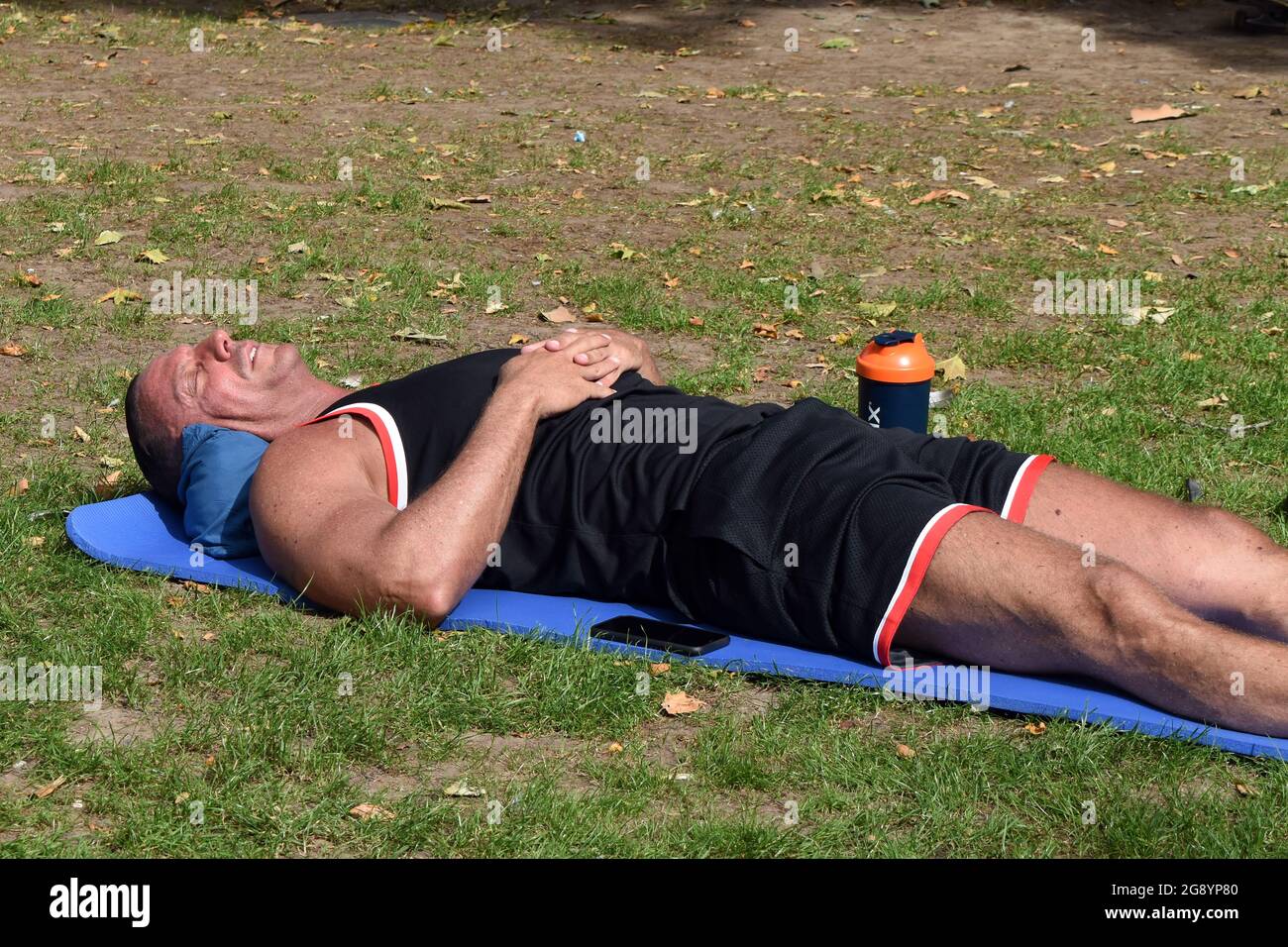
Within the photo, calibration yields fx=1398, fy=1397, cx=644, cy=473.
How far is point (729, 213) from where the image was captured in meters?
8.48

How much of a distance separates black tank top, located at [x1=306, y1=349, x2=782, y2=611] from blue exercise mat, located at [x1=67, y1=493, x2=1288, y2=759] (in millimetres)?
99

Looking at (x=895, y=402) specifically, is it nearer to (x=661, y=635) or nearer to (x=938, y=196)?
(x=661, y=635)

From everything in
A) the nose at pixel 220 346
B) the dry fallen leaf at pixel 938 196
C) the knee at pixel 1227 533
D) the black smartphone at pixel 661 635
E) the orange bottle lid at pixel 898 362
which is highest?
the dry fallen leaf at pixel 938 196

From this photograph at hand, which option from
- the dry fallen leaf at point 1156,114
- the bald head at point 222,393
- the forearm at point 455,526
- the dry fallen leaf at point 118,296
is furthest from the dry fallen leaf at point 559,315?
the dry fallen leaf at point 1156,114

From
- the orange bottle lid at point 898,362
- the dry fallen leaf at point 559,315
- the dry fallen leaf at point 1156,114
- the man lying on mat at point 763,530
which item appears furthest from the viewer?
the dry fallen leaf at point 1156,114

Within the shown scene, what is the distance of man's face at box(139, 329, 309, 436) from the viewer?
4273 mm

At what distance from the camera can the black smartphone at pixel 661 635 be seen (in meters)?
3.73

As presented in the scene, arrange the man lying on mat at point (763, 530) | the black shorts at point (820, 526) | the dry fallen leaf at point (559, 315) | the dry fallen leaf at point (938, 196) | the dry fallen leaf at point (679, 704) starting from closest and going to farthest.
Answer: the man lying on mat at point (763, 530), the black shorts at point (820, 526), the dry fallen leaf at point (679, 704), the dry fallen leaf at point (559, 315), the dry fallen leaf at point (938, 196)

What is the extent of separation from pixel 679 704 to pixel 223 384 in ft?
5.80

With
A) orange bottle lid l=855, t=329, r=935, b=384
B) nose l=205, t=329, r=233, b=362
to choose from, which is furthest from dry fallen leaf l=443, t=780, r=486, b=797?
orange bottle lid l=855, t=329, r=935, b=384

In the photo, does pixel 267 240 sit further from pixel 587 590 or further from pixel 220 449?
pixel 587 590

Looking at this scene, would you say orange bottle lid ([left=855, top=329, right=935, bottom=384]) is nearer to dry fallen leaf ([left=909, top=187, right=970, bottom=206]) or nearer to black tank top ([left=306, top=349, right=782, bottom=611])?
black tank top ([left=306, top=349, right=782, bottom=611])

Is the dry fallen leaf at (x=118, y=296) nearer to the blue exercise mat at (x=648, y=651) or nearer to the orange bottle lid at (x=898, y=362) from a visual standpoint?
the blue exercise mat at (x=648, y=651)
